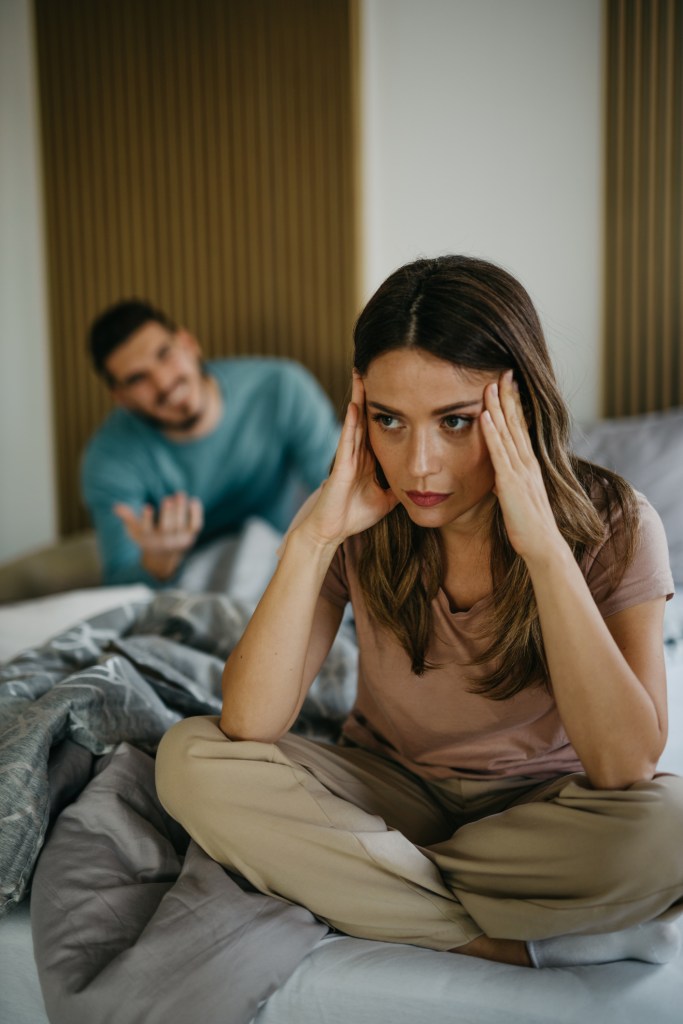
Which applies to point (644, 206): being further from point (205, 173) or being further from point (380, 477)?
point (380, 477)

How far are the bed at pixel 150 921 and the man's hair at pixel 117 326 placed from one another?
125 cm

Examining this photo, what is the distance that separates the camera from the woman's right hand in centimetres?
130

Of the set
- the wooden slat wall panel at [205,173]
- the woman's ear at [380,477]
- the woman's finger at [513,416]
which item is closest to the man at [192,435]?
the wooden slat wall panel at [205,173]

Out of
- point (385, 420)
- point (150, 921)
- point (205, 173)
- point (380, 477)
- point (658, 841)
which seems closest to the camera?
point (658, 841)

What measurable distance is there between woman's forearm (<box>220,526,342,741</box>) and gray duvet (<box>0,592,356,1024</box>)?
0.61ft

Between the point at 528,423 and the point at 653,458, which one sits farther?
the point at 653,458

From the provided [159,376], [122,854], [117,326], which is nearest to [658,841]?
[122,854]

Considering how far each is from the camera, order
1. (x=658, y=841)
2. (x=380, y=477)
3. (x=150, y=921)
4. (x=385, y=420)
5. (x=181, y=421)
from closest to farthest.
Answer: (x=658, y=841)
(x=150, y=921)
(x=385, y=420)
(x=380, y=477)
(x=181, y=421)

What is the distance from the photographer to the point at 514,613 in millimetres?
1255

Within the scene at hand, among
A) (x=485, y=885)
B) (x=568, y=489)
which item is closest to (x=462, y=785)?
(x=485, y=885)

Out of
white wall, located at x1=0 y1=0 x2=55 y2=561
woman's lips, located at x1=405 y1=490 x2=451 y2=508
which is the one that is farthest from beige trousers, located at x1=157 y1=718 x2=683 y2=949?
white wall, located at x1=0 y1=0 x2=55 y2=561

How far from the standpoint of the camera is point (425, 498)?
4.02ft

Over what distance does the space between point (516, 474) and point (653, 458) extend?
4.06 ft

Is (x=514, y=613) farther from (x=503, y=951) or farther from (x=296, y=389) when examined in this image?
(x=296, y=389)
